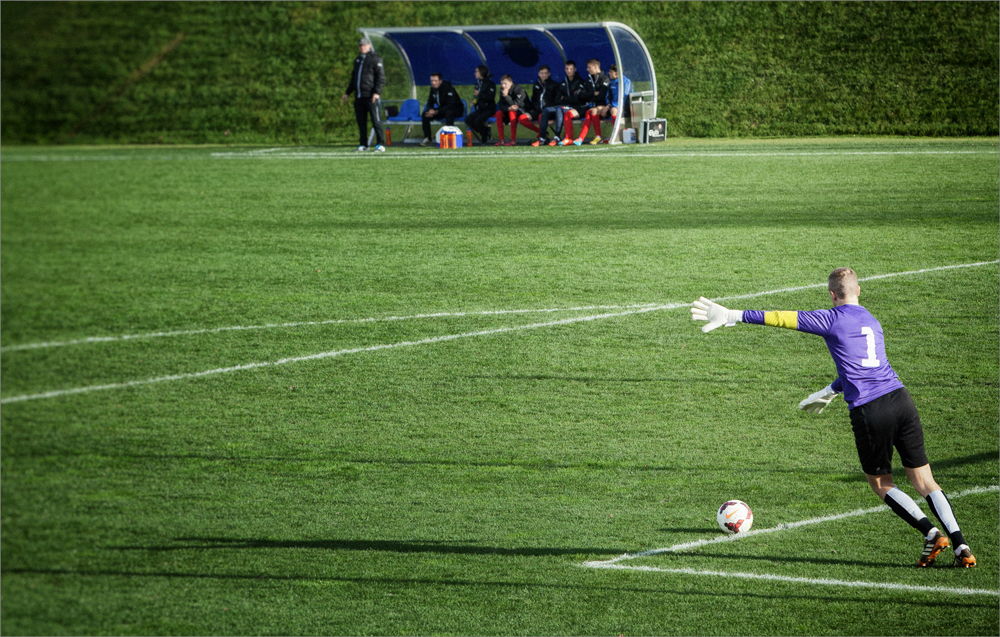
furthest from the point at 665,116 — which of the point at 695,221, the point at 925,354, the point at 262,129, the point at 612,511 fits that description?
the point at 612,511

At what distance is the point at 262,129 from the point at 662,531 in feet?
80.9

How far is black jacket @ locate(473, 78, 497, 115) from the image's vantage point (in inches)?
846

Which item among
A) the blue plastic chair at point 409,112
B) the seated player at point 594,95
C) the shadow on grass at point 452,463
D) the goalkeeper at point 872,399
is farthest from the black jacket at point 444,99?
the goalkeeper at point 872,399

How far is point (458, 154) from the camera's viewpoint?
797 inches

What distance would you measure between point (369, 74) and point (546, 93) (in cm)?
389

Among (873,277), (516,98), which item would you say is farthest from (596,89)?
(873,277)

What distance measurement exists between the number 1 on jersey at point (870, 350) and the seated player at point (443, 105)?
18.4 meters

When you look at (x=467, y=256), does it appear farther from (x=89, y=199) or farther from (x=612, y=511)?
(x=89, y=199)

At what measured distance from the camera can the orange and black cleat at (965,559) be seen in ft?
14.2

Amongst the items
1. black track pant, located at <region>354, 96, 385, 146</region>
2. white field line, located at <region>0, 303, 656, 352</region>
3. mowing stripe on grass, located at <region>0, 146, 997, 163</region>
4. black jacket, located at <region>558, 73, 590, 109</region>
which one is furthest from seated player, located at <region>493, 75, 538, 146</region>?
white field line, located at <region>0, 303, 656, 352</region>

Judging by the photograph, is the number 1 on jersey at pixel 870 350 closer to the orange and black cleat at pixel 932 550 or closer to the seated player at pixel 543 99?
the orange and black cleat at pixel 932 550

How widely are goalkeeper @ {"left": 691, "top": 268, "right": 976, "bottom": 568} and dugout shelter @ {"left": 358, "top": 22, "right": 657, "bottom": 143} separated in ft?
54.5

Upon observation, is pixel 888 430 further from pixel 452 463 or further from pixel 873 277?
pixel 873 277

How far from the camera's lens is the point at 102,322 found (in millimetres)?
8484
